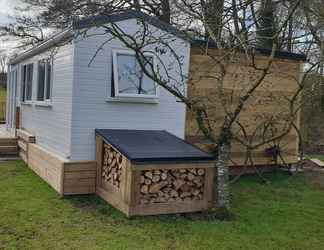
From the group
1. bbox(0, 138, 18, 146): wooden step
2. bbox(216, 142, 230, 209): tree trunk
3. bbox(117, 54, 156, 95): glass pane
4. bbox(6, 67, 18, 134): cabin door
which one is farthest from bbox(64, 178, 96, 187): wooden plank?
bbox(6, 67, 18, 134): cabin door

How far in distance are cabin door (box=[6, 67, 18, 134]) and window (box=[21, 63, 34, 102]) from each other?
1334 millimetres

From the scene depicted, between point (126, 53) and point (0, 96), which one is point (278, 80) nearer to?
point (126, 53)

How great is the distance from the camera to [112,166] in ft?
19.6

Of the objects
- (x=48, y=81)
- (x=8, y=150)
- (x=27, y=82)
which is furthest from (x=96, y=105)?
(x=8, y=150)

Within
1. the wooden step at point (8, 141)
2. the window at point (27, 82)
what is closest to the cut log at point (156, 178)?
the window at point (27, 82)

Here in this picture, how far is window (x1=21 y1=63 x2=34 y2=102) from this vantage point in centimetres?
984

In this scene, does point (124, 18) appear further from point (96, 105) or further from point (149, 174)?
point (149, 174)

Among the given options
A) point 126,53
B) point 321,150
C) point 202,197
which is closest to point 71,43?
point 126,53

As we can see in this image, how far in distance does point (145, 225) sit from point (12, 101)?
8.88 meters

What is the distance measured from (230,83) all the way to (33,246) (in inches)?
210

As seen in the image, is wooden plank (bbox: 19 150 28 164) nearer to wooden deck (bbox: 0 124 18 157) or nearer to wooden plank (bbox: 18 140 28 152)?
wooden plank (bbox: 18 140 28 152)

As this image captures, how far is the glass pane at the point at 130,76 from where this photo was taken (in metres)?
6.70

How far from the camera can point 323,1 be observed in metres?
7.09

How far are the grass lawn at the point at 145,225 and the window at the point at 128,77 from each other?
1820 millimetres
